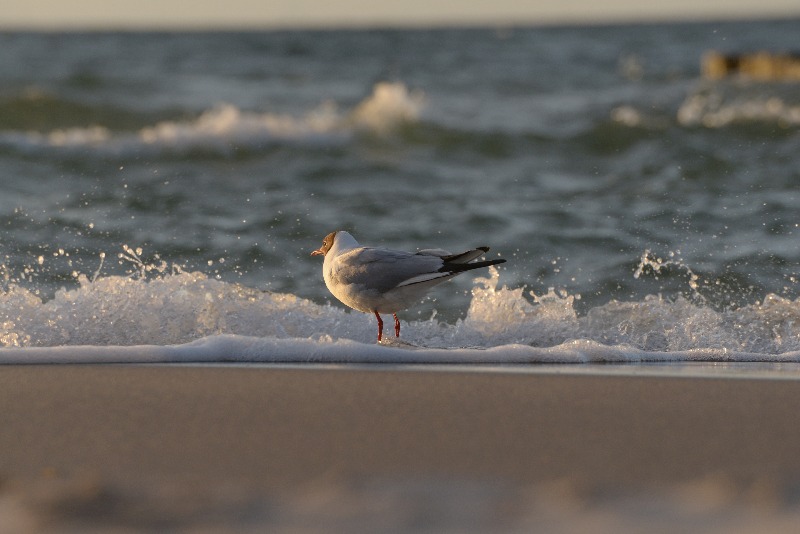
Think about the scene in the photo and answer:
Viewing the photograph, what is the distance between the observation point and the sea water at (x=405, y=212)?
5543 mm

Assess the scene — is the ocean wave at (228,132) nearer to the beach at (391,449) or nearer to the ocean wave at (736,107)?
the ocean wave at (736,107)

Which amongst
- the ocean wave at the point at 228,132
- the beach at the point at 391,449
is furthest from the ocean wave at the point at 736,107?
the beach at the point at 391,449

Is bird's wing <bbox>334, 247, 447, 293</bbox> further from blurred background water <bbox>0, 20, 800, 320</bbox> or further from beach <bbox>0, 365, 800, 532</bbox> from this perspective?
blurred background water <bbox>0, 20, 800, 320</bbox>

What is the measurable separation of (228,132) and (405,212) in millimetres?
4600

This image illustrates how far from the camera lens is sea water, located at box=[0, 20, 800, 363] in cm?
554

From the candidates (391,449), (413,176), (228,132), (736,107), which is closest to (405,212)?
(413,176)

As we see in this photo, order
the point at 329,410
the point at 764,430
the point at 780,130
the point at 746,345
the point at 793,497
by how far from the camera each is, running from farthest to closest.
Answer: the point at 780,130, the point at 746,345, the point at 329,410, the point at 764,430, the point at 793,497

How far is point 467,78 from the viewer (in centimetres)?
2166

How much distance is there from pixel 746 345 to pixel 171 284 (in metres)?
2.82

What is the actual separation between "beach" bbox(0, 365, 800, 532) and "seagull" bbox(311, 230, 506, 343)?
3.07ft

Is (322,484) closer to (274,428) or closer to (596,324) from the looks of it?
(274,428)

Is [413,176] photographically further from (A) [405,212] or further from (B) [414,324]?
(B) [414,324]

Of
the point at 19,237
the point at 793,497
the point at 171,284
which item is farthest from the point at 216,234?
the point at 793,497

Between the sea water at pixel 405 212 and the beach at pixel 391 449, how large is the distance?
28.7 inches
